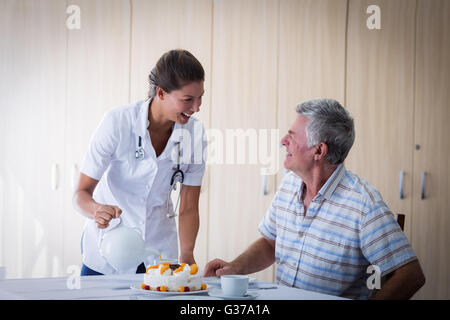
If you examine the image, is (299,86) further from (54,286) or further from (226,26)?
(54,286)

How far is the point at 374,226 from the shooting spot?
1.52 metres

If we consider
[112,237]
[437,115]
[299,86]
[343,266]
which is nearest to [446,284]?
[437,115]

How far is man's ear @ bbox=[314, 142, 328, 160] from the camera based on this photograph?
1752 mm

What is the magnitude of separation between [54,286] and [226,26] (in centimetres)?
252

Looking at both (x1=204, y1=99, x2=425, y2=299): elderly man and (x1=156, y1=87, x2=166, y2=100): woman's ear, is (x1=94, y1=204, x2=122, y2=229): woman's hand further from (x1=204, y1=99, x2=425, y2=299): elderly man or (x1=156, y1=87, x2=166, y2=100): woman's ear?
(x1=156, y1=87, x2=166, y2=100): woman's ear

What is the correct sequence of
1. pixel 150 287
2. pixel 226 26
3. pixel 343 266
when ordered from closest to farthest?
pixel 150 287, pixel 343 266, pixel 226 26

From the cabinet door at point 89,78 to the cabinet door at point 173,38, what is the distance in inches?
2.9

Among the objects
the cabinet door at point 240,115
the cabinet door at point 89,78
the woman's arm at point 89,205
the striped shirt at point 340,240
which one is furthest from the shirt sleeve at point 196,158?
the cabinet door at point 89,78

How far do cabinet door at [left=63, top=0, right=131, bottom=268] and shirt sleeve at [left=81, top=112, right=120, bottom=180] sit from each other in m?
1.68

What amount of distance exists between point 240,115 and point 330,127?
70.6 inches

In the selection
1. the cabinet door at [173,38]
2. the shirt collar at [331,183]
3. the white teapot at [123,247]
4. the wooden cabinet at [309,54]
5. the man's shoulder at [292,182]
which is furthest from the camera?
the cabinet door at [173,38]

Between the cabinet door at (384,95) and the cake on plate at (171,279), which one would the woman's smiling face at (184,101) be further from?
the cabinet door at (384,95)

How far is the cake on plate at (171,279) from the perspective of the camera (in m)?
1.34

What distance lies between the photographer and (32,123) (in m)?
3.81
